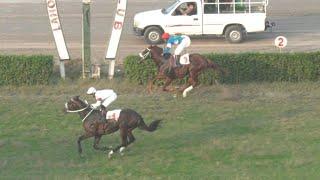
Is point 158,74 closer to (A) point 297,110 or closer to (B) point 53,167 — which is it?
(A) point 297,110

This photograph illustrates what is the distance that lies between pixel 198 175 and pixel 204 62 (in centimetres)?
767

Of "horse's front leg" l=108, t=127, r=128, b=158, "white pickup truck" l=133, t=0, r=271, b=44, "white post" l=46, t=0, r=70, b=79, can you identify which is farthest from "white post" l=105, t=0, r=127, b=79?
"horse's front leg" l=108, t=127, r=128, b=158

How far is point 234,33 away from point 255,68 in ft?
28.5

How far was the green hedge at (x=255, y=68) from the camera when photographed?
66.8 feet

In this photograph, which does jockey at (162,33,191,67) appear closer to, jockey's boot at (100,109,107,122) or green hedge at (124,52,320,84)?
green hedge at (124,52,320,84)

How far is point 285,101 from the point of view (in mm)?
18406

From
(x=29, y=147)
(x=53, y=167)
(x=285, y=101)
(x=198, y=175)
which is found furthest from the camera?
(x=285, y=101)

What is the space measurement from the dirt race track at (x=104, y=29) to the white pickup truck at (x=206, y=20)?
51cm

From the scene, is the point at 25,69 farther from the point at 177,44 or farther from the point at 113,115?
the point at 113,115

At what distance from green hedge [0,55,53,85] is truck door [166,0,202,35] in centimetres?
916

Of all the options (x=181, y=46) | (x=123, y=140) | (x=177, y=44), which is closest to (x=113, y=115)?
(x=123, y=140)

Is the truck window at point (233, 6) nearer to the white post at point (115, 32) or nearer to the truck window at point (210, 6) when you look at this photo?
the truck window at point (210, 6)

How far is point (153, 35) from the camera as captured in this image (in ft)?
94.8

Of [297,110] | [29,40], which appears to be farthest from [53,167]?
[29,40]
